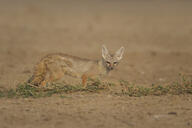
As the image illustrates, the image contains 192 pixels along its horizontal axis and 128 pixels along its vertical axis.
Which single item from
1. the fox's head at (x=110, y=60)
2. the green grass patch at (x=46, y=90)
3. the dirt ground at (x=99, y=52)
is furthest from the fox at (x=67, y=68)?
the dirt ground at (x=99, y=52)

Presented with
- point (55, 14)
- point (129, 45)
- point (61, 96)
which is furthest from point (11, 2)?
point (61, 96)

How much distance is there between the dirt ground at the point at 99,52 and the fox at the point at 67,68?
2.03 feet

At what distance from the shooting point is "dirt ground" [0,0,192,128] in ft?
19.1

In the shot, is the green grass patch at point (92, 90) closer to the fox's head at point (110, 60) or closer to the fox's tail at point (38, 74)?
the fox's tail at point (38, 74)

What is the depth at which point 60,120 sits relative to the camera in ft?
18.5

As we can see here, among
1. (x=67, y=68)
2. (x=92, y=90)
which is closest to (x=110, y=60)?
(x=67, y=68)

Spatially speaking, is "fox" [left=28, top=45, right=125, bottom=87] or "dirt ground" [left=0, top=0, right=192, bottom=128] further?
"fox" [left=28, top=45, right=125, bottom=87]

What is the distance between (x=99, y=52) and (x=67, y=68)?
17.6ft

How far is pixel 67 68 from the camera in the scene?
8.31 m

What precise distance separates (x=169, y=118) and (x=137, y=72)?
15.9 feet

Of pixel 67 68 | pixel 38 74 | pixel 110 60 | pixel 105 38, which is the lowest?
pixel 38 74

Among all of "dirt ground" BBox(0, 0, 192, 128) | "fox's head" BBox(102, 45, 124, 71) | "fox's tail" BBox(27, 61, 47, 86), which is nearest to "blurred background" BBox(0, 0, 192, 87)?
"dirt ground" BBox(0, 0, 192, 128)

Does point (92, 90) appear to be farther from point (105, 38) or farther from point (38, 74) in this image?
point (105, 38)

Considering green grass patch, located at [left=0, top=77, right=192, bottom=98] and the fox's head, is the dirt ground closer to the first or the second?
green grass patch, located at [left=0, top=77, right=192, bottom=98]
